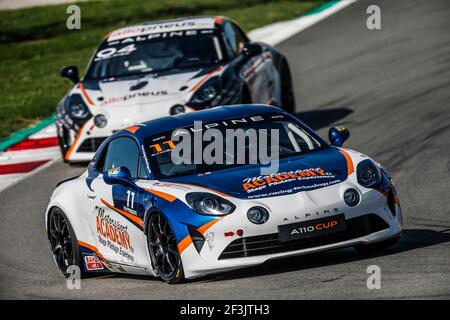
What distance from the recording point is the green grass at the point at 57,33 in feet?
68.3

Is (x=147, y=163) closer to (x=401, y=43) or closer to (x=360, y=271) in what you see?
(x=360, y=271)

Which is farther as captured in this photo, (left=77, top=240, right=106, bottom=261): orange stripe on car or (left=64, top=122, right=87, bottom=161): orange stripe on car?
(left=64, top=122, right=87, bottom=161): orange stripe on car

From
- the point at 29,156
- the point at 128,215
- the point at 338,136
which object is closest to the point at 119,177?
the point at 128,215

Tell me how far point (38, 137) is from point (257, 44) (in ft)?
12.8

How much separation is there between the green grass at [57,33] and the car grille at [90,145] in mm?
4717

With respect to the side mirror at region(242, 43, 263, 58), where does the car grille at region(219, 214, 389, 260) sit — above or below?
above

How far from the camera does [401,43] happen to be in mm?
21578

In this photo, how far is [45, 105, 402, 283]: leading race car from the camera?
8430 mm

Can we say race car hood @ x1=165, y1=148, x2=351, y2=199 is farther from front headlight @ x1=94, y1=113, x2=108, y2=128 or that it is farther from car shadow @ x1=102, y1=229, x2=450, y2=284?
front headlight @ x1=94, y1=113, x2=108, y2=128

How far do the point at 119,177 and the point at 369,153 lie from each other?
5.24 metres

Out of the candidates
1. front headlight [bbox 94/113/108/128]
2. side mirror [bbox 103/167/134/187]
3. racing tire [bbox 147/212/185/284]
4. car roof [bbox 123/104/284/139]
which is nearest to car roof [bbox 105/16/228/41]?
front headlight [bbox 94/113/108/128]

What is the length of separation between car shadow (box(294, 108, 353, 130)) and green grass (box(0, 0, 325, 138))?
4.52m

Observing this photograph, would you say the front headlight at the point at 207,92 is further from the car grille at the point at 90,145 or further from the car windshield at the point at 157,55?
the car grille at the point at 90,145

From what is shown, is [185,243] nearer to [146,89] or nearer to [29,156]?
[146,89]
